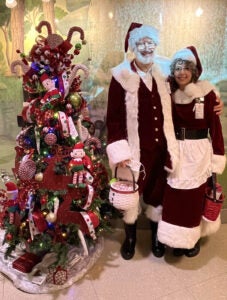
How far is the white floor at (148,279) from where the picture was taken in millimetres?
1714

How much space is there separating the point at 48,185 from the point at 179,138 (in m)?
0.82

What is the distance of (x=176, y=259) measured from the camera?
203cm

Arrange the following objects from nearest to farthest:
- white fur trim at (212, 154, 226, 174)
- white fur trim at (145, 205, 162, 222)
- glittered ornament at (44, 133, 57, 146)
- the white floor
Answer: glittered ornament at (44, 133, 57, 146) < the white floor < white fur trim at (212, 154, 226, 174) < white fur trim at (145, 205, 162, 222)

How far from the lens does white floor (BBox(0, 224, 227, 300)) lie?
1714 mm

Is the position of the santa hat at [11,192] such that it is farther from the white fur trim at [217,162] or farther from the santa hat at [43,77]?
the white fur trim at [217,162]

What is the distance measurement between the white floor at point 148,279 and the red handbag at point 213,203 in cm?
36

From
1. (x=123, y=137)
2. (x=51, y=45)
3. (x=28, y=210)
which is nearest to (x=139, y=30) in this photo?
(x=51, y=45)

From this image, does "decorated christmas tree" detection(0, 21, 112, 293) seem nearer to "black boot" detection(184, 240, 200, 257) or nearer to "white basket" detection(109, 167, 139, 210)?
"white basket" detection(109, 167, 139, 210)

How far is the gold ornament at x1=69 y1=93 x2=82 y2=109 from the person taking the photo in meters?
1.71

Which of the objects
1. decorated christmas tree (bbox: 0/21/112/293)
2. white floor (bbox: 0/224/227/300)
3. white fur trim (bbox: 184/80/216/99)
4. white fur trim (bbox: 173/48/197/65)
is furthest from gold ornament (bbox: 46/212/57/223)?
white fur trim (bbox: 173/48/197/65)

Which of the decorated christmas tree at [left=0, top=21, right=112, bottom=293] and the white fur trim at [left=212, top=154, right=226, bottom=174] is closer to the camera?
the decorated christmas tree at [left=0, top=21, right=112, bottom=293]

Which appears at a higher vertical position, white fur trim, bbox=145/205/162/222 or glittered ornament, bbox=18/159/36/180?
glittered ornament, bbox=18/159/36/180

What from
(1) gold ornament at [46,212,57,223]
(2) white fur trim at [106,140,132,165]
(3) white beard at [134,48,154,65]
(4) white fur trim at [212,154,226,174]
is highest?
(3) white beard at [134,48,154,65]

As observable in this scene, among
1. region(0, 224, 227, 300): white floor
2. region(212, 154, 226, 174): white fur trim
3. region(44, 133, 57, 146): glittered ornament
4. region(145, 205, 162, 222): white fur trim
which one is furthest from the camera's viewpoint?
region(145, 205, 162, 222): white fur trim
